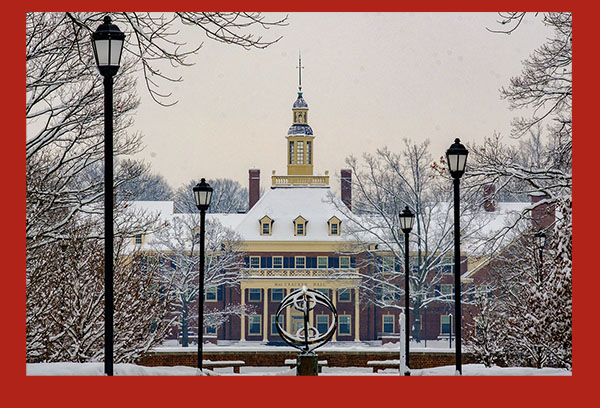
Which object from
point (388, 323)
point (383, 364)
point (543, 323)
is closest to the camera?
point (543, 323)

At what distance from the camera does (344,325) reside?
2391 inches

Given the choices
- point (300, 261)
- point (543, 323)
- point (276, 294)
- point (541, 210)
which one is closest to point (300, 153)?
point (300, 261)

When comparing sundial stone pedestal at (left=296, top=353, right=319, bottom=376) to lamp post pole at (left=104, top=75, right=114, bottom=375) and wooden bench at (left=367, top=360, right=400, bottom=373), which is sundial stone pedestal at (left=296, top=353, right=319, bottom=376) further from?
wooden bench at (left=367, top=360, right=400, bottom=373)

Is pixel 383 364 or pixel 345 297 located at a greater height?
pixel 345 297

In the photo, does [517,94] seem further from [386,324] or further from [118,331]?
[386,324]

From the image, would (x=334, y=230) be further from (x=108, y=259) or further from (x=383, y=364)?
(x=108, y=259)

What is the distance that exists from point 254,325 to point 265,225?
7.32 m

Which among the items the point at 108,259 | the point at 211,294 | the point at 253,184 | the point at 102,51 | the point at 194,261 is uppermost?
the point at 253,184

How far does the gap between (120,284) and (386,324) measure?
125 ft

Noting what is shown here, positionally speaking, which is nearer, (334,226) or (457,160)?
(457,160)

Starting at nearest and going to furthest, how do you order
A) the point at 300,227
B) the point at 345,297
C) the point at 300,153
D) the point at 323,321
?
the point at 323,321, the point at 345,297, the point at 300,227, the point at 300,153

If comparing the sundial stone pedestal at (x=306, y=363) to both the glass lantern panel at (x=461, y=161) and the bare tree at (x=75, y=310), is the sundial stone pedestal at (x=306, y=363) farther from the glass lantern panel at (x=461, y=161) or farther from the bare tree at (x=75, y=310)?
the glass lantern panel at (x=461, y=161)

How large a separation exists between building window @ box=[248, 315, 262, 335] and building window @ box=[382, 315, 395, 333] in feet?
27.9

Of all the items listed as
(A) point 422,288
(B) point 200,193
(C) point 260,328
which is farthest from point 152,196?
(B) point 200,193
